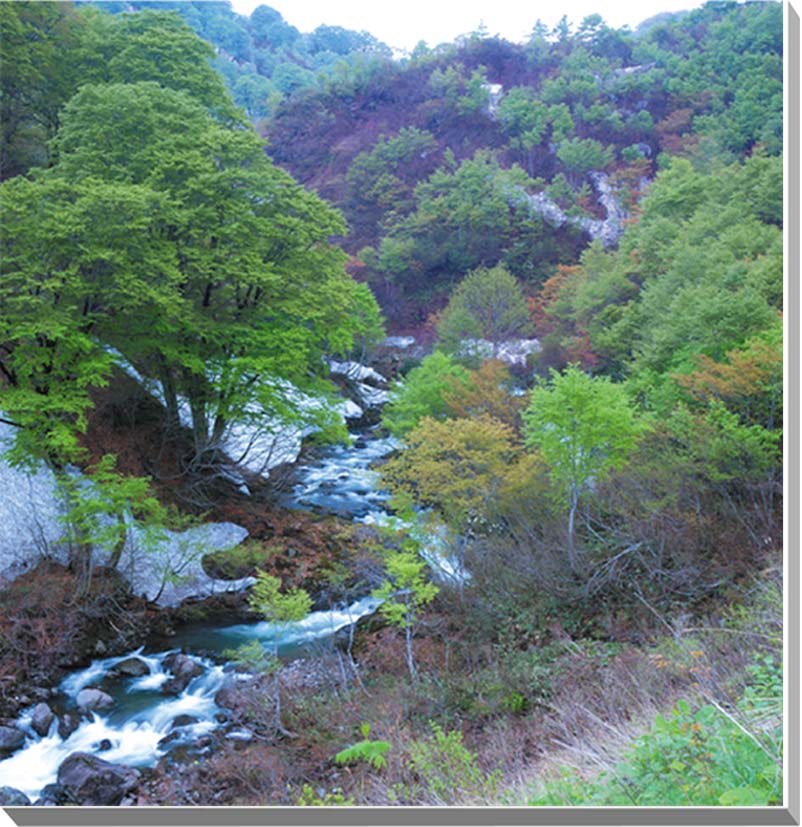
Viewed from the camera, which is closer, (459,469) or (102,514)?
(459,469)

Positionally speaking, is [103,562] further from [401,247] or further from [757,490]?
[401,247]

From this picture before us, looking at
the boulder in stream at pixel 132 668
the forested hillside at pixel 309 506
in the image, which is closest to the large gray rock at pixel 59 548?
the forested hillside at pixel 309 506

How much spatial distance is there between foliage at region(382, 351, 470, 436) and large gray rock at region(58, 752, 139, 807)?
953 centimetres

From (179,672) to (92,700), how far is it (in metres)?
1.02

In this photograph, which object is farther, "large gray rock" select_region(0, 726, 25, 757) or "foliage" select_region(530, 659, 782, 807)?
"large gray rock" select_region(0, 726, 25, 757)

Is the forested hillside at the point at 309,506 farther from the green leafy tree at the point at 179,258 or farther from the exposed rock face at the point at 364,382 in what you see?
the exposed rock face at the point at 364,382

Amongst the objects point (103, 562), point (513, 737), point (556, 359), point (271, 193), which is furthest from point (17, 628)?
point (556, 359)

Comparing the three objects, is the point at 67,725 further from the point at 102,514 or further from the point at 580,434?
the point at 580,434

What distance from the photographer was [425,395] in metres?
15.9

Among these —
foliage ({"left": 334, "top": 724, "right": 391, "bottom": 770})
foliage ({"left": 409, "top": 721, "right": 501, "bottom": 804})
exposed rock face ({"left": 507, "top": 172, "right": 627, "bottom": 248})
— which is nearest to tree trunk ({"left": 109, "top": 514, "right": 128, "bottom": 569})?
foliage ({"left": 334, "top": 724, "right": 391, "bottom": 770})

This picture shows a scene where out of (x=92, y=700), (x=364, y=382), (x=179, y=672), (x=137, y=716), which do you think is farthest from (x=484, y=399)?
(x=92, y=700)

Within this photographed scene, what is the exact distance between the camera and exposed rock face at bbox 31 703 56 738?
7168mm

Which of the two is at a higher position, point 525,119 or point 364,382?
point 525,119

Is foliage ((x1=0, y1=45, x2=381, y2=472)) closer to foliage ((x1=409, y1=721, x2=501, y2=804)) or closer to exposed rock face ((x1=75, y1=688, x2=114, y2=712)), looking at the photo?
exposed rock face ((x1=75, y1=688, x2=114, y2=712))
